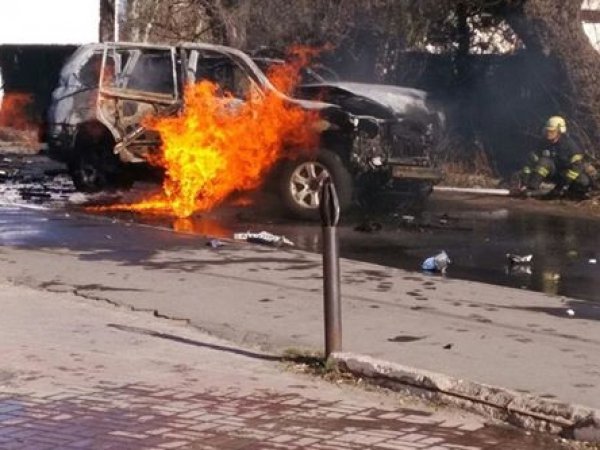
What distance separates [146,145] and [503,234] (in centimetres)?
484

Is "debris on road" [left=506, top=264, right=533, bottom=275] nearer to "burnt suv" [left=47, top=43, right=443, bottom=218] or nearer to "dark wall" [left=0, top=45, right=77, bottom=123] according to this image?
"burnt suv" [left=47, top=43, right=443, bottom=218]

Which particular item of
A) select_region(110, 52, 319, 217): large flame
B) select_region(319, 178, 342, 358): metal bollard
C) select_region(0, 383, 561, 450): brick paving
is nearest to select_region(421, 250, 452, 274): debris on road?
select_region(110, 52, 319, 217): large flame

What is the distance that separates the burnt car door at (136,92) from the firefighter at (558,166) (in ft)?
18.0

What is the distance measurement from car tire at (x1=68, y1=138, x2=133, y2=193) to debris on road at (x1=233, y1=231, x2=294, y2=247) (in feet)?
12.3

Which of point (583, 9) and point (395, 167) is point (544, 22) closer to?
point (583, 9)

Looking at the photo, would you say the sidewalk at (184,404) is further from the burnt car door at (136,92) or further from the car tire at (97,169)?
the car tire at (97,169)

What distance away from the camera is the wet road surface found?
11242 millimetres

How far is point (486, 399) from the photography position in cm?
643

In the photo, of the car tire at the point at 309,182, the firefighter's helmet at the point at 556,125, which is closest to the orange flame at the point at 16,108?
the firefighter's helmet at the point at 556,125

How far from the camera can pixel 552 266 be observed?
11.6 metres

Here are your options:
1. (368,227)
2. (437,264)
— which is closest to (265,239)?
(368,227)

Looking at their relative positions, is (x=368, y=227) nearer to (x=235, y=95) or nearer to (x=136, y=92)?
(x=235, y=95)

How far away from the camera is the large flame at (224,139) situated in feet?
48.3

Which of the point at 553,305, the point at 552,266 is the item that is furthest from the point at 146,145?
the point at 553,305
